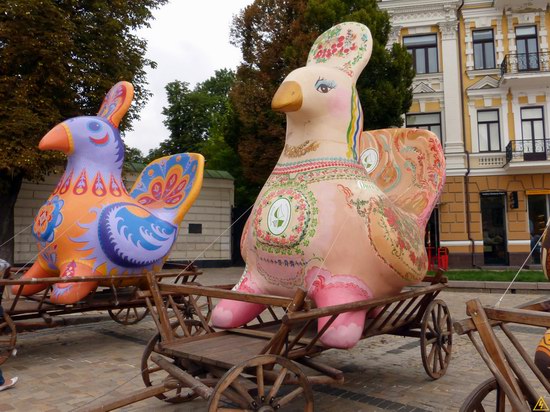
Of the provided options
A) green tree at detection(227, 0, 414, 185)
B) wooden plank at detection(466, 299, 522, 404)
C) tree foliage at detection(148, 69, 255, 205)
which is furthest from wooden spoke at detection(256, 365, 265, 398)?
tree foliage at detection(148, 69, 255, 205)

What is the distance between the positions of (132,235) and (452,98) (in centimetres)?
1433

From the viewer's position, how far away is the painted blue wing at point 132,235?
5070mm

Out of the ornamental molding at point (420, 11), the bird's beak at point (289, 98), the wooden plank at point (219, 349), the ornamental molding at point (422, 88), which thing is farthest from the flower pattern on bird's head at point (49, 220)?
the ornamental molding at point (420, 11)

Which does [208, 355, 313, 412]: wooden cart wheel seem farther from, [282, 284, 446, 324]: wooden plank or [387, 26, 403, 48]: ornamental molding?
[387, 26, 403, 48]: ornamental molding

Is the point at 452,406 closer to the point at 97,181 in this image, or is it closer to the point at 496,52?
the point at 97,181

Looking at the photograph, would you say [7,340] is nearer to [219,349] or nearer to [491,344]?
[219,349]

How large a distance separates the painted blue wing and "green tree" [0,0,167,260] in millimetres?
5322

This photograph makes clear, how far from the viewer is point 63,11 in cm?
1063

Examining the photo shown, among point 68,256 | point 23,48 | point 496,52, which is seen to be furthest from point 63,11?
point 496,52

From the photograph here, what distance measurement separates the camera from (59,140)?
5.29 meters

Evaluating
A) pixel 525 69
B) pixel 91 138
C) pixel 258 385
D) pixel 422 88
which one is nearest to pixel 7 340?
pixel 91 138

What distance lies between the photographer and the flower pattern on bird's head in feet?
16.6

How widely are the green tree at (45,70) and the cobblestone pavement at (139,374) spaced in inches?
195

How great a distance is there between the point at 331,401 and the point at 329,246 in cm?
130
